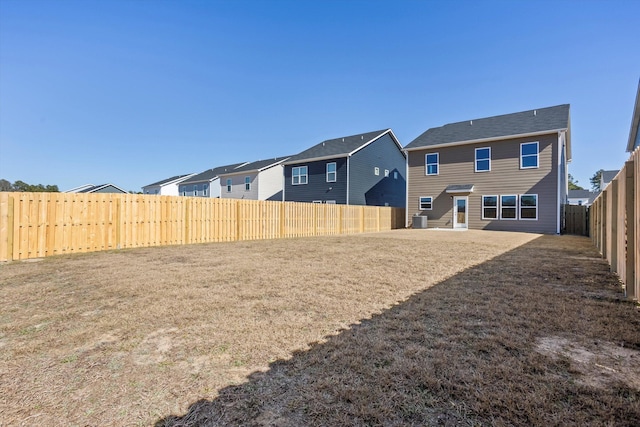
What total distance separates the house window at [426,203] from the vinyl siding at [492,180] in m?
0.25

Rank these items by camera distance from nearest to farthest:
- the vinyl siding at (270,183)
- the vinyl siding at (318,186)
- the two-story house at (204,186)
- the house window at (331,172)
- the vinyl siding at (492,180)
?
the vinyl siding at (492,180) < the vinyl siding at (318,186) < the house window at (331,172) < the vinyl siding at (270,183) < the two-story house at (204,186)

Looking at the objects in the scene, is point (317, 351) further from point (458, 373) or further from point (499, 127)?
point (499, 127)

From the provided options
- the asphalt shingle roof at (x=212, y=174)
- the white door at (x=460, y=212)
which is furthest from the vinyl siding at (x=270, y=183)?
the white door at (x=460, y=212)

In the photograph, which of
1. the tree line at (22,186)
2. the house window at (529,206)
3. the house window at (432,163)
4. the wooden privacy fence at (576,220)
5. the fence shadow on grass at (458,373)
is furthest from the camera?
the tree line at (22,186)

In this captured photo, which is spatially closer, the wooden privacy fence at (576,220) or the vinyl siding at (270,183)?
the wooden privacy fence at (576,220)

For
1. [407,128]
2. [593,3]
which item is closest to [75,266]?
[593,3]

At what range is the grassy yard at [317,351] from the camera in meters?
1.74

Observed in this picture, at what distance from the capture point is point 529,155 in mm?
16422

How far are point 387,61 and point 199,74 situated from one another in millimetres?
11853

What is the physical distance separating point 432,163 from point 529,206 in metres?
6.21

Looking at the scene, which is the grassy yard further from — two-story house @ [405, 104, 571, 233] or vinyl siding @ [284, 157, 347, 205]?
vinyl siding @ [284, 157, 347, 205]

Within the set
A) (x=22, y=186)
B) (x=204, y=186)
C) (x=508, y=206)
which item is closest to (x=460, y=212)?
(x=508, y=206)

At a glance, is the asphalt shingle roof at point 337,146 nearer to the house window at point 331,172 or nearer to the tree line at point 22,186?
the house window at point 331,172

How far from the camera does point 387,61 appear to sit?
1756cm
